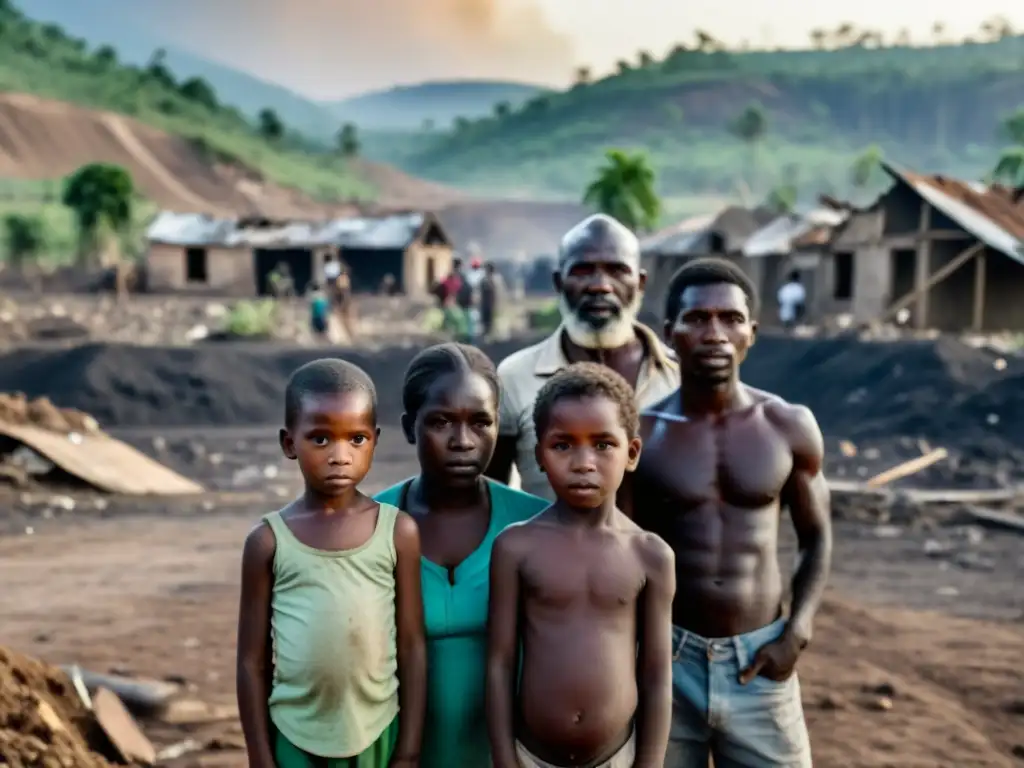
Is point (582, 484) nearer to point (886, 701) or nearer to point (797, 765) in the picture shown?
point (797, 765)

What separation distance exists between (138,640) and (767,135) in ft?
329

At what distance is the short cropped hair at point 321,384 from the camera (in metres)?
2.31

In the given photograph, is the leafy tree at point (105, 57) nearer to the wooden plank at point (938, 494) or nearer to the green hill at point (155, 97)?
the green hill at point (155, 97)

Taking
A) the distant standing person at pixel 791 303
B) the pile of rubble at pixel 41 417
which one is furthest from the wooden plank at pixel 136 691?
the distant standing person at pixel 791 303

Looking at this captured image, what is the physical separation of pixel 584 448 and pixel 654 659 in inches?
18.0

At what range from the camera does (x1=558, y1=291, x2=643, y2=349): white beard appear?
3072 mm

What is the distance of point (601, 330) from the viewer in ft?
10.1

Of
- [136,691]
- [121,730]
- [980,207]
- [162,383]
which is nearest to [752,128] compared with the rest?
[980,207]

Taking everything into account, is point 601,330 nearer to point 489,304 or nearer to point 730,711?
point 730,711

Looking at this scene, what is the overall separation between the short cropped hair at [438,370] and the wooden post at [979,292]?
20.2 m

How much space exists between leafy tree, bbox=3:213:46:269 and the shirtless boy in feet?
139

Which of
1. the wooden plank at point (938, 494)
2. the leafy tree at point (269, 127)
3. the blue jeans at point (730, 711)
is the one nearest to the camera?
the blue jeans at point (730, 711)

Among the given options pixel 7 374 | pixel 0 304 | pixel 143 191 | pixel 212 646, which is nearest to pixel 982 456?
pixel 212 646

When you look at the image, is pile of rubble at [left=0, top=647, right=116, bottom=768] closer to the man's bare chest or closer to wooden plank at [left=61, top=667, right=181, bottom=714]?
wooden plank at [left=61, top=667, right=181, bottom=714]
